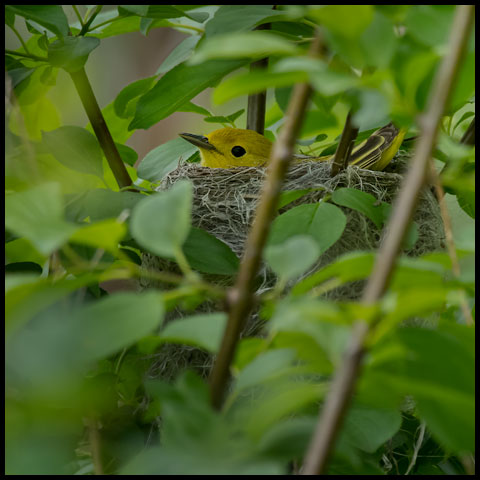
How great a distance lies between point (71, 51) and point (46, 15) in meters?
0.05

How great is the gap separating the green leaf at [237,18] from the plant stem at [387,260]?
0.45 m

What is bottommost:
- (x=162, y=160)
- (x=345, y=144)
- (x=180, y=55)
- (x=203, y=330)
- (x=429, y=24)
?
(x=162, y=160)

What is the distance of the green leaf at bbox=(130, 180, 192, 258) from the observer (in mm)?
355

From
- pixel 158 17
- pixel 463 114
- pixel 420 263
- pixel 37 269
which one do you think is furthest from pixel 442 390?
pixel 463 114

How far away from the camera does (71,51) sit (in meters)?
0.90

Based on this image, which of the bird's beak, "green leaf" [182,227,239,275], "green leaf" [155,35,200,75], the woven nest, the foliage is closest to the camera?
the foliage

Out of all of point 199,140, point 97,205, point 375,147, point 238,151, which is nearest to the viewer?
point 97,205

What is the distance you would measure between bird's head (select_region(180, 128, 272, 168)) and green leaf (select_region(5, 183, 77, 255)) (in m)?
1.42

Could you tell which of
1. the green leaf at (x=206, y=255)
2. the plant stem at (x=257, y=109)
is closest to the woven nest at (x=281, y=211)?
the plant stem at (x=257, y=109)

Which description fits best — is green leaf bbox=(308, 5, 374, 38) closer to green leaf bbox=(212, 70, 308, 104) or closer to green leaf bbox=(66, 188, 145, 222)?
green leaf bbox=(212, 70, 308, 104)

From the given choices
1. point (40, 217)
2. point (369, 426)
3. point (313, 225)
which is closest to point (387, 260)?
point (40, 217)

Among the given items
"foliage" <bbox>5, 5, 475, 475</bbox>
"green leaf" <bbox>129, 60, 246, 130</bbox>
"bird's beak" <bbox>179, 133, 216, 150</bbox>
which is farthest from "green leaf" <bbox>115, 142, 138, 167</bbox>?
"foliage" <bbox>5, 5, 475, 475</bbox>

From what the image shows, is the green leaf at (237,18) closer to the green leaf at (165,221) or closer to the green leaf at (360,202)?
the green leaf at (360,202)

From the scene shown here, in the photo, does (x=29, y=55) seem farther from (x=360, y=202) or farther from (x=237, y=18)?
(x=360, y=202)
